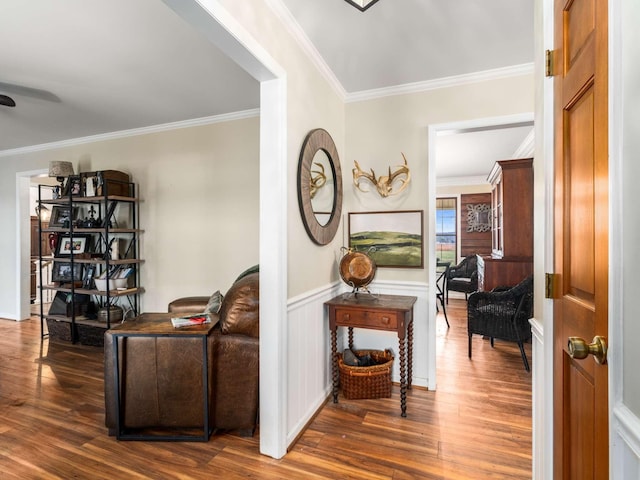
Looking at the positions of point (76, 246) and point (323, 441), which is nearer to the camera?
point (323, 441)

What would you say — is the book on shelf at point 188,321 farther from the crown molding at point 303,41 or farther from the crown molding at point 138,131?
the crown molding at point 138,131

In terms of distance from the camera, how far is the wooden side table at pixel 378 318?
2.37m

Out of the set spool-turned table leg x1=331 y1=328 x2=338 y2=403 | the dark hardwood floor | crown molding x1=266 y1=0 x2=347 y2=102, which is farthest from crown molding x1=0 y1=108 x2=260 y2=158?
the dark hardwood floor

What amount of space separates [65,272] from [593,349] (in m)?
5.15

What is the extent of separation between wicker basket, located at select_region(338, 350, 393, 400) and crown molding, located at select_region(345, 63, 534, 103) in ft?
7.36

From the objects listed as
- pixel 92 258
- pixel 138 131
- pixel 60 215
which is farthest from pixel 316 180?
pixel 60 215

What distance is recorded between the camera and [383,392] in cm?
262

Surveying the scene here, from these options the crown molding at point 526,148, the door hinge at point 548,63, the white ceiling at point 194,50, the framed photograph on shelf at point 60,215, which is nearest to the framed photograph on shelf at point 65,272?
the framed photograph on shelf at point 60,215

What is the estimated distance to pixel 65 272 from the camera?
425 cm

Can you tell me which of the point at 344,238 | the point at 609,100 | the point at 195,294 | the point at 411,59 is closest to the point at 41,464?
the point at 195,294

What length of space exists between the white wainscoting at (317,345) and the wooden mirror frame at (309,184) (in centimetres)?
44

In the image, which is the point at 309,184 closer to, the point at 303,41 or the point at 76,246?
the point at 303,41

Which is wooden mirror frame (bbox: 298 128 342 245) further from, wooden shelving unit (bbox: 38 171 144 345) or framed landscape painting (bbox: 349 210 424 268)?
wooden shelving unit (bbox: 38 171 144 345)

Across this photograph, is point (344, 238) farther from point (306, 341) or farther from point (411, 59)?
point (411, 59)
